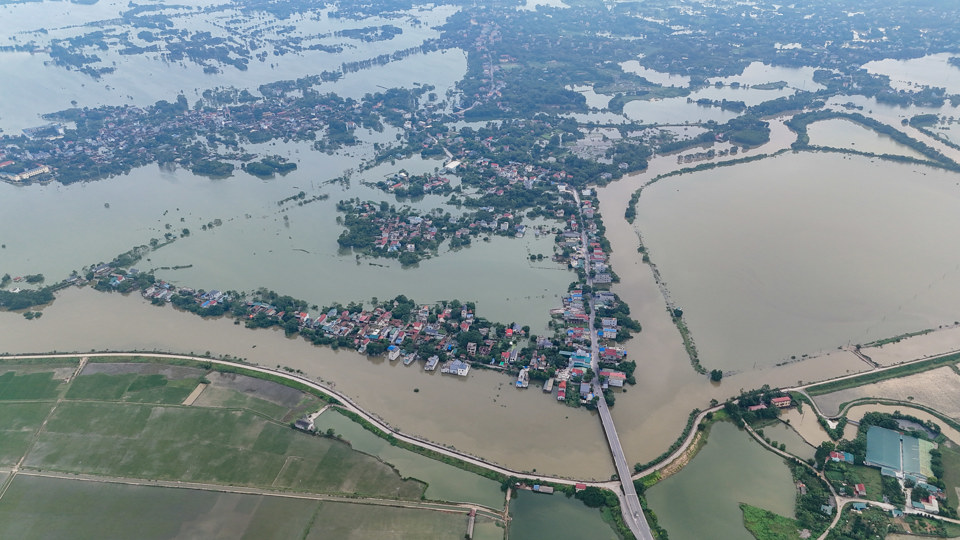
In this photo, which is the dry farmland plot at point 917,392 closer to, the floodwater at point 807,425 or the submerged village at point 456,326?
the floodwater at point 807,425

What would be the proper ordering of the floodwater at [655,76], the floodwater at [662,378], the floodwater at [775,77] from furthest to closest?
the floodwater at [655,76]
the floodwater at [775,77]
the floodwater at [662,378]

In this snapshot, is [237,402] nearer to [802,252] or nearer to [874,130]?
[802,252]

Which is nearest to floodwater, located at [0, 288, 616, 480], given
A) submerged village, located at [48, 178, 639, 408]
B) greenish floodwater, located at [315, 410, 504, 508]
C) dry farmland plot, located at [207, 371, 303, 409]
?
submerged village, located at [48, 178, 639, 408]

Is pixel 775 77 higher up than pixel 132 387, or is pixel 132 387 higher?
pixel 775 77

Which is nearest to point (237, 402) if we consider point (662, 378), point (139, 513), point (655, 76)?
point (139, 513)

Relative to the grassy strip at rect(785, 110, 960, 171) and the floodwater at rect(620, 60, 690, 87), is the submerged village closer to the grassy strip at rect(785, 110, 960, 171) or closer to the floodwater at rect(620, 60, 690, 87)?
the grassy strip at rect(785, 110, 960, 171)

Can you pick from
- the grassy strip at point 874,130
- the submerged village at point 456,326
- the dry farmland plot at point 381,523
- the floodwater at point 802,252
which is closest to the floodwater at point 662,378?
the submerged village at point 456,326
